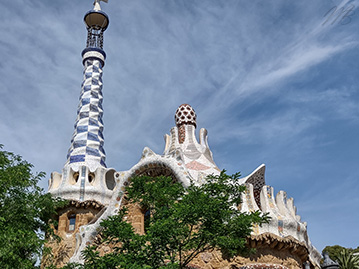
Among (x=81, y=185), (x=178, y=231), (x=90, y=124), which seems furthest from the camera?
(x=90, y=124)

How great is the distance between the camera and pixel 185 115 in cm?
1479

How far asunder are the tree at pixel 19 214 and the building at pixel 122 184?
117 cm

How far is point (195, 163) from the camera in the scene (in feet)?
41.8

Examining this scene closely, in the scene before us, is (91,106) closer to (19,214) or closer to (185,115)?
(185,115)

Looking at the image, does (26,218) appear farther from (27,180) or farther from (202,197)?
(202,197)

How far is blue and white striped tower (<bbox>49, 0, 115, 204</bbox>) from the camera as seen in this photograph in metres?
13.5

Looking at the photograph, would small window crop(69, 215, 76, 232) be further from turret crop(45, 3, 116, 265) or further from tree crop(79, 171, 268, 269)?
tree crop(79, 171, 268, 269)

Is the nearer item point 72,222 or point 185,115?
point 72,222

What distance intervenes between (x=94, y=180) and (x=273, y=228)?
21.3 feet

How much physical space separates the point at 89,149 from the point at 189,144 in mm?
3491

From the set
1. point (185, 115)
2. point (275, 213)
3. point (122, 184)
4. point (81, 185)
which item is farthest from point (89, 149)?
point (275, 213)

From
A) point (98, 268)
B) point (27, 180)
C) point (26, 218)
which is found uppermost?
point (27, 180)

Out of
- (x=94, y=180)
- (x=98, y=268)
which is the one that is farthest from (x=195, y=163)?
(x=98, y=268)

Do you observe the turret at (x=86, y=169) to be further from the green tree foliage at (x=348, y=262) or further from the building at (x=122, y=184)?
the green tree foliage at (x=348, y=262)
